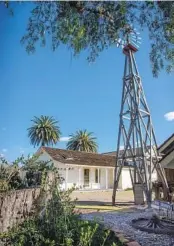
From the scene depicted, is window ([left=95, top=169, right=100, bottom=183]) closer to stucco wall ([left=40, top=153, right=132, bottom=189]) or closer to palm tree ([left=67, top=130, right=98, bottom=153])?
stucco wall ([left=40, top=153, right=132, bottom=189])

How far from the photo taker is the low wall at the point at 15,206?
3.59 metres

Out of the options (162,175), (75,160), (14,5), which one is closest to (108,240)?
(14,5)

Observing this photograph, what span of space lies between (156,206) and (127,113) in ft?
22.9

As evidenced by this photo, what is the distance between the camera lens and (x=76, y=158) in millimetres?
30484

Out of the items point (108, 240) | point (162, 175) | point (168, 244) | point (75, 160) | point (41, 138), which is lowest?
point (168, 244)

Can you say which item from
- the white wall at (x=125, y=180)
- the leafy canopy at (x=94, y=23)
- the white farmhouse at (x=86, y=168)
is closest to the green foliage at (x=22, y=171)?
the leafy canopy at (x=94, y=23)

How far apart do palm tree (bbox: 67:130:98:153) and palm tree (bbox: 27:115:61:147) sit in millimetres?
3538

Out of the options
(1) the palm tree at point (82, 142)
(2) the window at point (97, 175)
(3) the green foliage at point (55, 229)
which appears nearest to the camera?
(3) the green foliage at point (55, 229)

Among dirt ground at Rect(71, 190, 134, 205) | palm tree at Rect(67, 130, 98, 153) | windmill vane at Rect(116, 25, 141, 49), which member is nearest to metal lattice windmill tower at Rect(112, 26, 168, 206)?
dirt ground at Rect(71, 190, 134, 205)

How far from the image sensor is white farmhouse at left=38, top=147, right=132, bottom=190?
28.8 m

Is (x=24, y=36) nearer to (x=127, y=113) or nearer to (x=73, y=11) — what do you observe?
(x=73, y=11)

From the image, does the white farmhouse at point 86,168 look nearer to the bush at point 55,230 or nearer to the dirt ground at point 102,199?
the dirt ground at point 102,199

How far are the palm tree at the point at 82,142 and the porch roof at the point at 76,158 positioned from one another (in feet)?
56.7

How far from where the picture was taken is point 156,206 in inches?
273
